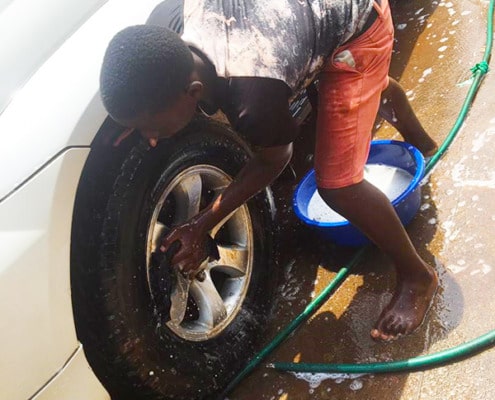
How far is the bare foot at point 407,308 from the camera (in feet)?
7.59

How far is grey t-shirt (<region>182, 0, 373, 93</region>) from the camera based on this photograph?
6.15 feet

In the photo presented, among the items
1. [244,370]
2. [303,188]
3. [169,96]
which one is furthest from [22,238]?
[303,188]

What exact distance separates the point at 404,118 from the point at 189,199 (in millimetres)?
1228

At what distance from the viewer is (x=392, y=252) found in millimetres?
2328

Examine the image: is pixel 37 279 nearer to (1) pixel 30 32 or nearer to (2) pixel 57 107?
(2) pixel 57 107

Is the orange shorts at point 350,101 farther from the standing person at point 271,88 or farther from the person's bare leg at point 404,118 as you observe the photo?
the person's bare leg at point 404,118

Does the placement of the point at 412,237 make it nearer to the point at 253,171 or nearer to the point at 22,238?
the point at 253,171

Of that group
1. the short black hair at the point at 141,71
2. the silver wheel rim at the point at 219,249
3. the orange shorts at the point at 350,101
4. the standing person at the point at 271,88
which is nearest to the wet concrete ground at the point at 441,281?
the standing person at the point at 271,88

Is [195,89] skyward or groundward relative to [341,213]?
skyward

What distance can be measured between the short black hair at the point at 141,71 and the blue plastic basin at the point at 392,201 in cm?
116

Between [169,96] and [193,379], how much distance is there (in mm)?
1019

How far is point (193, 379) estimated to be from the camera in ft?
7.21

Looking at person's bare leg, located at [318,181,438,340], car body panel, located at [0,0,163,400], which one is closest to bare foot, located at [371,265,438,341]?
person's bare leg, located at [318,181,438,340]

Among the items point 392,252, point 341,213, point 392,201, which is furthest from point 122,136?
point 392,201
